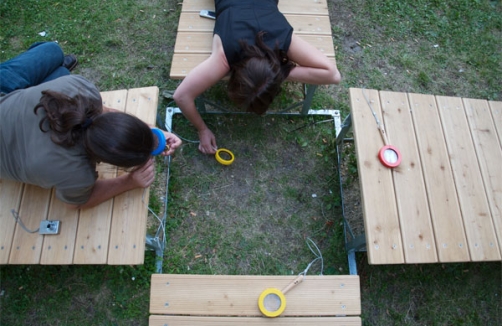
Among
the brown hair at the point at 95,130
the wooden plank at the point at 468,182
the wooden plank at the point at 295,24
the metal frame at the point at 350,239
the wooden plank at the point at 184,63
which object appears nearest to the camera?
the brown hair at the point at 95,130

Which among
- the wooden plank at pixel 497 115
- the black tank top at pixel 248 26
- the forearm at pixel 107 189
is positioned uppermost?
the black tank top at pixel 248 26

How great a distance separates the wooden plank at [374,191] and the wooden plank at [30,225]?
5.67 feet

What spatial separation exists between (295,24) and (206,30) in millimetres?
643

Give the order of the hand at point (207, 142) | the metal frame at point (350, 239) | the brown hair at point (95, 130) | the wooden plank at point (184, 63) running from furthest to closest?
1. the hand at point (207, 142)
2. the wooden plank at point (184, 63)
3. the metal frame at point (350, 239)
4. the brown hair at point (95, 130)

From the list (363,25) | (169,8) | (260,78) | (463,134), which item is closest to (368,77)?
(363,25)

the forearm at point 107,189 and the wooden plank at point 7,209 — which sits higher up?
the forearm at point 107,189

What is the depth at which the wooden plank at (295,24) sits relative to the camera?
7.77 feet

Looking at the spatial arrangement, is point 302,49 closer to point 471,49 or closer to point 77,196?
point 77,196

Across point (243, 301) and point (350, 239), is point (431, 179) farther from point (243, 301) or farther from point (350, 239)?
point (243, 301)

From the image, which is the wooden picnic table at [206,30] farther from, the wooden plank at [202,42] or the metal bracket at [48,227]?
the metal bracket at [48,227]

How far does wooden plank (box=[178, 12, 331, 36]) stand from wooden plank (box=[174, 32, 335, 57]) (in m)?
0.04

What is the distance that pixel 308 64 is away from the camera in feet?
7.02

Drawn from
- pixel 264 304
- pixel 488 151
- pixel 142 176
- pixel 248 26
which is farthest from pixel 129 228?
pixel 488 151

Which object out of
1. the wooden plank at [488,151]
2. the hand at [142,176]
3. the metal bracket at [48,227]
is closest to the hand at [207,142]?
the hand at [142,176]
